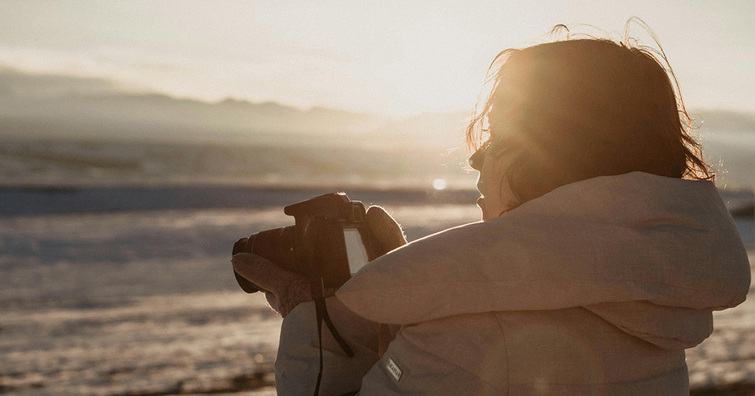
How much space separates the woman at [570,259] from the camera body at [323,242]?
261mm

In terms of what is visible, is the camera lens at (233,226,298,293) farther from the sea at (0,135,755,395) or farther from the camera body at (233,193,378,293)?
the sea at (0,135,755,395)

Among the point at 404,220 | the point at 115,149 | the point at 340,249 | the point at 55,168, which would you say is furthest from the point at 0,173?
the point at 340,249

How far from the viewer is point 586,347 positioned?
90cm

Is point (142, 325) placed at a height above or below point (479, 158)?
below

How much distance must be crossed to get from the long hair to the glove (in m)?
→ 0.33

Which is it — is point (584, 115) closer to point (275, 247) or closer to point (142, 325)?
point (275, 247)

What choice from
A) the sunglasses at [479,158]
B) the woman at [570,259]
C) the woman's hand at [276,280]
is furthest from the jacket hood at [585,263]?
the woman's hand at [276,280]

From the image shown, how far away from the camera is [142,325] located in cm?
567

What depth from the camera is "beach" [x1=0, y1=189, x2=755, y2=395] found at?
4.26 m

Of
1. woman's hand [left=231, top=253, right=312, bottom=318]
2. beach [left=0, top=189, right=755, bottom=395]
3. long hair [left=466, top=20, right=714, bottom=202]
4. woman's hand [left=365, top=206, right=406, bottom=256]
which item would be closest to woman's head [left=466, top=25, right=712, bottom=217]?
long hair [left=466, top=20, right=714, bottom=202]

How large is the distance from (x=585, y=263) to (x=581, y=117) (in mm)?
244

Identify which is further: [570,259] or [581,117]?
[581,117]

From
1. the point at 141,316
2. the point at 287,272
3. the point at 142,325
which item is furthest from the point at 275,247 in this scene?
the point at 141,316

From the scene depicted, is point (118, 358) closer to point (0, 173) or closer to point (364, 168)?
point (0, 173)
